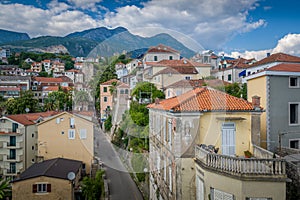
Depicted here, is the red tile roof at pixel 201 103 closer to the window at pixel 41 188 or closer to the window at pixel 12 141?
the window at pixel 41 188

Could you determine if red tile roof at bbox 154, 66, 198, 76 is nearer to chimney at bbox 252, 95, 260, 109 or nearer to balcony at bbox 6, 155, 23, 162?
chimney at bbox 252, 95, 260, 109

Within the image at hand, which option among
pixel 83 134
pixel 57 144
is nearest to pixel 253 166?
pixel 83 134

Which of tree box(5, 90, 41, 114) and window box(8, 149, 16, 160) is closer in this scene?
window box(8, 149, 16, 160)

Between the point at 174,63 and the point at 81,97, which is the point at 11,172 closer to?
the point at 81,97

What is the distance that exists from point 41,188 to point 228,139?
813 cm

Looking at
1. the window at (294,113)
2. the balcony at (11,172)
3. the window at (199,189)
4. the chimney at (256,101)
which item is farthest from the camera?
the balcony at (11,172)

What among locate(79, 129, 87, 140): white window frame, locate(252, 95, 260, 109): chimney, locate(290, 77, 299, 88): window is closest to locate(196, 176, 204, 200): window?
locate(252, 95, 260, 109): chimney

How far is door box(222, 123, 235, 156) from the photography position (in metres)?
5.58

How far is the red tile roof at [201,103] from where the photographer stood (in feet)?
12.4

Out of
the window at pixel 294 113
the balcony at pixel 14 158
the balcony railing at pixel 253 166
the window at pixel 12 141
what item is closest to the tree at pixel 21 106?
the window at pixel 12 141

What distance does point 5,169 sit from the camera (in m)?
15.4

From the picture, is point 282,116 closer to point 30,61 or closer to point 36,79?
point 36,79

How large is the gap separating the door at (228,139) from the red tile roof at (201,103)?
16.5 inches

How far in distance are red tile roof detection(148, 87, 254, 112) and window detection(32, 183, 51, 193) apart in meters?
7.93
